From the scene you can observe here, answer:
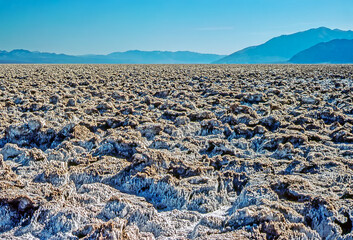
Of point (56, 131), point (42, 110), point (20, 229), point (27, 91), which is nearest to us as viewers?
point (20, 229)

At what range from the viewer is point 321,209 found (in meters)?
2.91

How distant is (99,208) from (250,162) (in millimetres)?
2198

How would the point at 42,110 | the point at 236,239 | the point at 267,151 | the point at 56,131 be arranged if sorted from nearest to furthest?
the point at 236,239 → the point at 267,151 → the point at 56,131 → the point at 42,110

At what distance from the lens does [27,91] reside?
12.0 meters

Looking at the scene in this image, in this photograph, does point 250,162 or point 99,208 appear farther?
point 250,162

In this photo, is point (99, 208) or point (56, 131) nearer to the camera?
point (99, 208)

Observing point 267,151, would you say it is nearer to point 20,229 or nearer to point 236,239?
point 236,239

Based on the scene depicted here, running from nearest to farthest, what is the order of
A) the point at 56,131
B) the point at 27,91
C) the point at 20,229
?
the point at 20,229, the point at 56,131, the point at 27,91

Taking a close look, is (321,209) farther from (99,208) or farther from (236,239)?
(99,208)

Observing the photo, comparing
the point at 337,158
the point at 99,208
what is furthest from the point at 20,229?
the point at 337,158

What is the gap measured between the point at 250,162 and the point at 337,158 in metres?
1.25

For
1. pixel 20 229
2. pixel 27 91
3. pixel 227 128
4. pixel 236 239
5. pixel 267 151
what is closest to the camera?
pixel 236 239

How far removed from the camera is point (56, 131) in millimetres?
5793

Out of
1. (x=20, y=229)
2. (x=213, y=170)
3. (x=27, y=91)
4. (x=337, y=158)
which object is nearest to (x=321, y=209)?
(x=213, y=170)
